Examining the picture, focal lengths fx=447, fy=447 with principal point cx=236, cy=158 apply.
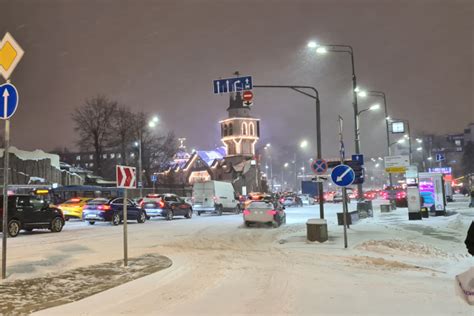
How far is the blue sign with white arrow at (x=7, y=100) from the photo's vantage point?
9.55 m

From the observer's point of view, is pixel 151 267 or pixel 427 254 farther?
pixel 427 254

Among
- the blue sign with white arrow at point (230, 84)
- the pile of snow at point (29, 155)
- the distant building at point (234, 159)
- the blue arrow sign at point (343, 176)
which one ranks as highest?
the distant building at point (234, 159)

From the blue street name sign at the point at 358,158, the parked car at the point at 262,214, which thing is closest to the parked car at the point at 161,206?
the parked car at the point at 262,214

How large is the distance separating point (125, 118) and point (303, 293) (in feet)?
190

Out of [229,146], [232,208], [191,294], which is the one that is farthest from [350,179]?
[229,146]

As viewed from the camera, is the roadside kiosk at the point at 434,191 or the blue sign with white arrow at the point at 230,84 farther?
the roadside kiosk at the point at 434,191

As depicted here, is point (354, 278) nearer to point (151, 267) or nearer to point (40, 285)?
point (151, 267)

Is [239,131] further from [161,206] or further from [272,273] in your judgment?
[272,273]

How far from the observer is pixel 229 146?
101 m

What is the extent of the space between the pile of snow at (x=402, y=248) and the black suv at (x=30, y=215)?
A: 1410cm

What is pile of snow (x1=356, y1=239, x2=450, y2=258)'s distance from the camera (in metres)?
12.6

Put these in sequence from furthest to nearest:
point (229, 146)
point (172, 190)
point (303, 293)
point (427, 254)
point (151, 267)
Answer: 1. point (229, 146)
2. point (172, 190)
3. point (427, 254)
4. point (151, 267)
5. point (303, 293)

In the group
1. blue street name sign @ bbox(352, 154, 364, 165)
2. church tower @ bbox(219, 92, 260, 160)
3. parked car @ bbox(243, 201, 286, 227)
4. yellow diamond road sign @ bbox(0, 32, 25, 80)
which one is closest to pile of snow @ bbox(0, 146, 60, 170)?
→ parked car @ bbox(243, 201, 286, 227)

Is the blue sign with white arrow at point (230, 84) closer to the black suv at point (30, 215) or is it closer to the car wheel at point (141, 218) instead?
the black suv at point (30, 215)
